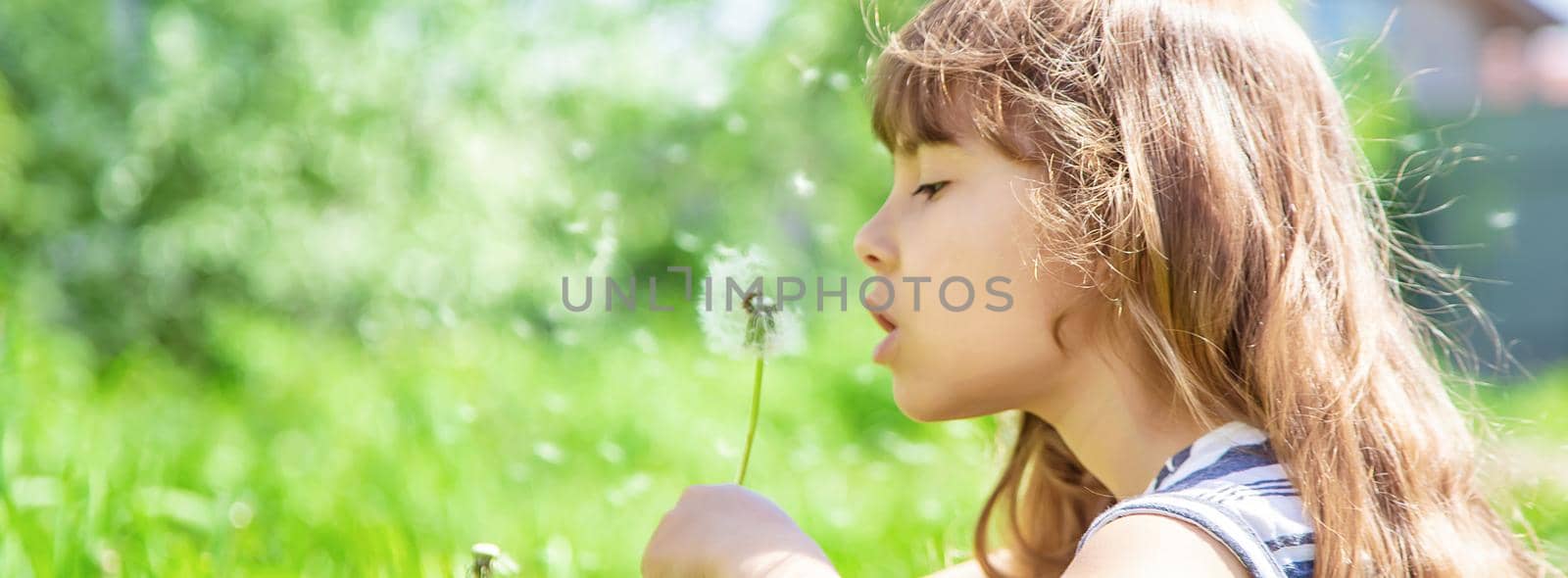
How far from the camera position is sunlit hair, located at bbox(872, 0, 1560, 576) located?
91cm

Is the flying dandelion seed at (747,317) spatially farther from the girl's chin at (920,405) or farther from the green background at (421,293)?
the green background at (421,293)

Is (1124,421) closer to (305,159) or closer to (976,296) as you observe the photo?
(976,296)

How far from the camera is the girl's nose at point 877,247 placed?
1.03 meters

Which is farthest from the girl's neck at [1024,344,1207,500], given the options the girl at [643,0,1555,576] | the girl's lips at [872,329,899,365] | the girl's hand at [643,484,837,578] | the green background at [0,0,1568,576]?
the green background at [0,0,1568,576]

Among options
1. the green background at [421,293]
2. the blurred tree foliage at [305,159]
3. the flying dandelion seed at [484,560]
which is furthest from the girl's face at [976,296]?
the blurred tree foliage at [305,159]

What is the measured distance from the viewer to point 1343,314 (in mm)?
967

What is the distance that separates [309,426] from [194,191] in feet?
5.52

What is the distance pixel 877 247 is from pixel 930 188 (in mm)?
67

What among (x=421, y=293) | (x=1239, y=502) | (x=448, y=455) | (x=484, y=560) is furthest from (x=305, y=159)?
(x=1239, y=502)

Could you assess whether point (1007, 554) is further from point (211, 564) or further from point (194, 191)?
point (194, 191)

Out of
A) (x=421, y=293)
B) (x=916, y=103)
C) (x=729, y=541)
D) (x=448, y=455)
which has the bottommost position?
(x=448, y=455)

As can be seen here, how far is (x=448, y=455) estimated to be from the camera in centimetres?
200

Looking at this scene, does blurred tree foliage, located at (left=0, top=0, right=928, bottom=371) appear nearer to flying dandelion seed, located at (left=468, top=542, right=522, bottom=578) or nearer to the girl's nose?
the girl's nose

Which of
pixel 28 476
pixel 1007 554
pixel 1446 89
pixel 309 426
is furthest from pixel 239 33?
pixel 1446 89
